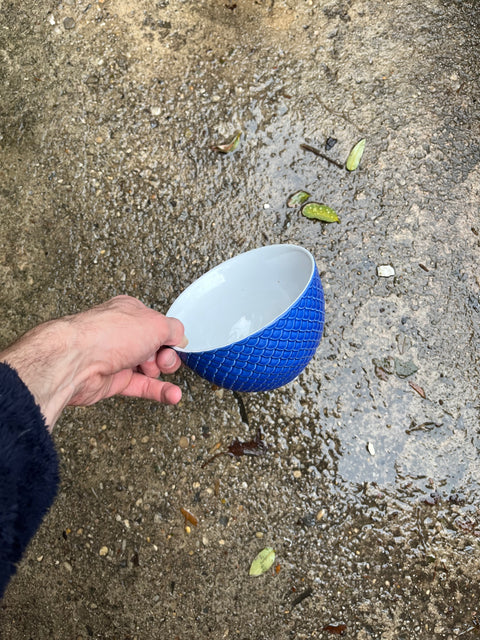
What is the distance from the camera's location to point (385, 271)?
1.90 meters

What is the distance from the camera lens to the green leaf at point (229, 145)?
202 cm

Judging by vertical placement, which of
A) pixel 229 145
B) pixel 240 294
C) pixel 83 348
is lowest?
pixel 240 294

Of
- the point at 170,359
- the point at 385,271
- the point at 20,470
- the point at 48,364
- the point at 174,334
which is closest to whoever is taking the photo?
the point at 20,470

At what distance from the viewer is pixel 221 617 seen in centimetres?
176

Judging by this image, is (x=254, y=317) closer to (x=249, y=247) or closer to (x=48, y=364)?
(x=249, y=247)

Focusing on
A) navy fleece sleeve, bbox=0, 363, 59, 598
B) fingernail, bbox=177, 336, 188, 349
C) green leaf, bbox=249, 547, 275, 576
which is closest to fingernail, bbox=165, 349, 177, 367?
fingernail, bbox=177, 336, 188, 349

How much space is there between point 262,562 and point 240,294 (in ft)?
2.99

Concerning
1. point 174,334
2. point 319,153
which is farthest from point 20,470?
point 319,153

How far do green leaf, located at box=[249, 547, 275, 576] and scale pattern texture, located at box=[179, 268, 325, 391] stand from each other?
673 mm

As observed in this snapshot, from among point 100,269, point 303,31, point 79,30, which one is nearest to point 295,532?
point 100,269

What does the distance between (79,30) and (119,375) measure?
1.51m

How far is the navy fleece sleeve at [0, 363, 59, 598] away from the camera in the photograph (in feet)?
3.10

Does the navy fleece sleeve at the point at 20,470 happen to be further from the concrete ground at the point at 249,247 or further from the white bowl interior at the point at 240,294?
the concrete ground at the point at 249,247

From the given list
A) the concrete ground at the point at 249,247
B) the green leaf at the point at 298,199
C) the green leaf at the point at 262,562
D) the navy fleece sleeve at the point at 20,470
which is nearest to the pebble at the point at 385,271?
the concrete ground at the point at 249,247
